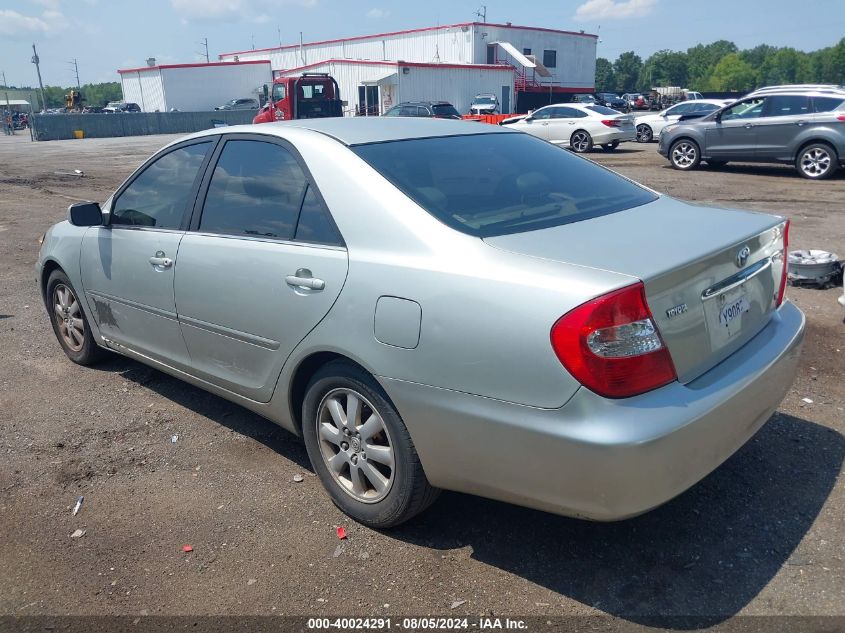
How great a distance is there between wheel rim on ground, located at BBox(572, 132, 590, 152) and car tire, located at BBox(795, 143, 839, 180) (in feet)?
24.0

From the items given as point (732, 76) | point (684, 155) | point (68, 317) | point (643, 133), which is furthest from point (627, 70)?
point (68, 317)

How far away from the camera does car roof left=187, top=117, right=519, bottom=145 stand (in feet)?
11.6

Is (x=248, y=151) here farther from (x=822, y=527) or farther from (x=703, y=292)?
(x=822, y=527)

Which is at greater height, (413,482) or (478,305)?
(478,305)

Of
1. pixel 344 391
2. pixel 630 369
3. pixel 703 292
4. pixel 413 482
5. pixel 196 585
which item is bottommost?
pixel 196 585

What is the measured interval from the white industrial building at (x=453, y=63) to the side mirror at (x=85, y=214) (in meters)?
40.9

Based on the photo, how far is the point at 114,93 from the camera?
6132 inches

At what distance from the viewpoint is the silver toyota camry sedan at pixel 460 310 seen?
2438mm

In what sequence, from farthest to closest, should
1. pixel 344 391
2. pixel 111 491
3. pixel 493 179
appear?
pixel 111 491 → pixel 493 179 → pixel 344 391

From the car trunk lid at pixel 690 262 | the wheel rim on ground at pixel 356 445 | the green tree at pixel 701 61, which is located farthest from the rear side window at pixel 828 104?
the green tree at pixel 701 61

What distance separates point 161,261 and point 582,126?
19.1m

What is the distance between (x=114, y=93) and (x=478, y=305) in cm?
17327

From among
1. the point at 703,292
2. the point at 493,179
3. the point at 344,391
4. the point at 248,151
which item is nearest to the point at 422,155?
the point at 493,179

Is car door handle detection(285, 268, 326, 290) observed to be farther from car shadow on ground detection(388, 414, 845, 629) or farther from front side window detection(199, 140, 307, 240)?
car shadow on ground detection(388, 414, 845, 629)
